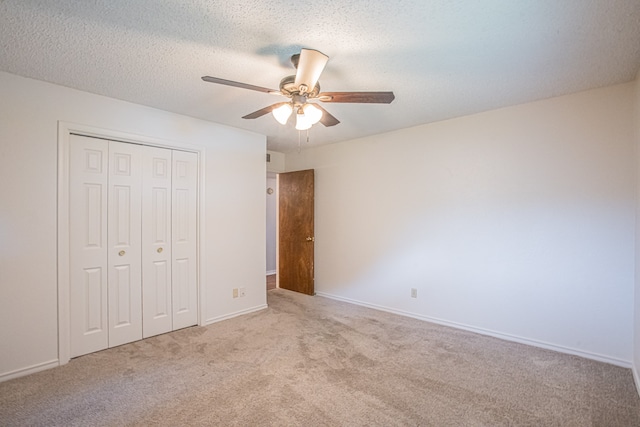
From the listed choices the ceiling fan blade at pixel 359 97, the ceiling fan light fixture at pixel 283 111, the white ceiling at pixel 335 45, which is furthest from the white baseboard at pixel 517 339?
the ceiling fan light fixture at pixel 283 111

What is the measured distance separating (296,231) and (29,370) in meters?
3.35

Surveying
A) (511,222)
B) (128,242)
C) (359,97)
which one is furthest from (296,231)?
(359,97)

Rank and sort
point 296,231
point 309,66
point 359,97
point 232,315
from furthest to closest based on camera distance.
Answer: point 296,231, point 232,315, point 359,97, point 309,66

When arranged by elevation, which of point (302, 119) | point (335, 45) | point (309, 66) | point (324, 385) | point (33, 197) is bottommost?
point (324, 385)

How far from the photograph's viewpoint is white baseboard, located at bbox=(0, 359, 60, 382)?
7.30ft

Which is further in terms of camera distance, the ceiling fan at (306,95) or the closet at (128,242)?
the closet at (128,242)

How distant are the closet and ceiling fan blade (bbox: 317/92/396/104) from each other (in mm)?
1991

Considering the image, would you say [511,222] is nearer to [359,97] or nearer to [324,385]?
[359,97]

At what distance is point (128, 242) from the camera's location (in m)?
2.89

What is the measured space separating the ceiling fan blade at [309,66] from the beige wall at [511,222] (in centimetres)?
212

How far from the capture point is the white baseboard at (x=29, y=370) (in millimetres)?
2225

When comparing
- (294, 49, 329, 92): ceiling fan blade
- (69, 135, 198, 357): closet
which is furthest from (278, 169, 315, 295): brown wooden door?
(294, 49, 329, 92): ceiling fan blade

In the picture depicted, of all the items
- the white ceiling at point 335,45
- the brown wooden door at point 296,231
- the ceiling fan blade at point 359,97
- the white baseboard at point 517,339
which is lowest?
the white baseboard at point 517,339

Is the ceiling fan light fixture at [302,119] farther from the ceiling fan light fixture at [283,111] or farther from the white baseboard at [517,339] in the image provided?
the white baseboard at [517,339]
